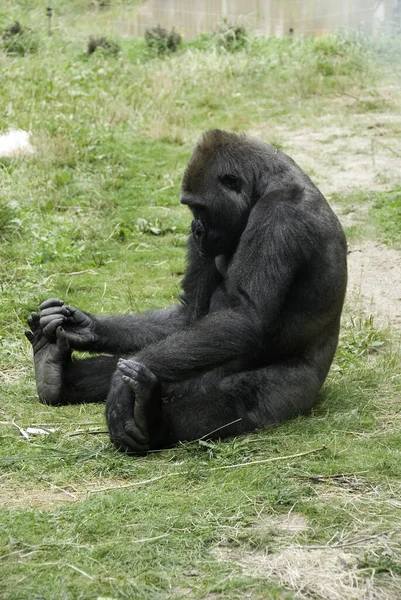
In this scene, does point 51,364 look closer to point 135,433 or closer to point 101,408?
point 101,408

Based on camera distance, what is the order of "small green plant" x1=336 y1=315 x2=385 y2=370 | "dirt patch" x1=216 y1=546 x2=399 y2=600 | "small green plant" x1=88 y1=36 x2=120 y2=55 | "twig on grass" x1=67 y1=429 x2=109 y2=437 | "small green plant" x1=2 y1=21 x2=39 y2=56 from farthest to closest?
"small green plant" x1=88 y1=36 x2=120 y2=55 → "small green plant" x1=2 y1=21 x2=39 y2=56 → "small green plant" x1=336 y1=315 x2=385 y2=370 → "twig on grass" x1=67 y1=429 x2=109 y2=437 → "dirt patch" x1=216 y1=546 x2=399 y2=600

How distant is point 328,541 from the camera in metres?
3.27

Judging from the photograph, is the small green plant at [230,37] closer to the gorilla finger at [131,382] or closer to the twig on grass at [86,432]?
the twig on grass at [86,432]

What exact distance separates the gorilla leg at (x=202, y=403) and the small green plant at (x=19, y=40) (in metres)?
11.4

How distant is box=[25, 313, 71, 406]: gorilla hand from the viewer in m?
4.99

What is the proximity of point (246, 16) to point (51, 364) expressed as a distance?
14.3m

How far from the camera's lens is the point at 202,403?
4445mm

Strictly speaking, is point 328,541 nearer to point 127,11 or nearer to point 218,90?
point 218,90

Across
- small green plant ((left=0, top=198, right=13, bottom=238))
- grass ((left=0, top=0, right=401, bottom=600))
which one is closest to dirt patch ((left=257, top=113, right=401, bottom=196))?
grass ((left=0, top=0, right=401, bottom=600))

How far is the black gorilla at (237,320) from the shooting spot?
14.3 feet

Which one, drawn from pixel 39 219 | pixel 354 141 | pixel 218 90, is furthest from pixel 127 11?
pixel 39 219

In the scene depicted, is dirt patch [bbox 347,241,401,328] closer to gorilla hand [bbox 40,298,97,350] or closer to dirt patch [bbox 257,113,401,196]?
dirt patch [bbox 257,113,401,196]

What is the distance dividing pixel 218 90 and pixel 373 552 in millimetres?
10714

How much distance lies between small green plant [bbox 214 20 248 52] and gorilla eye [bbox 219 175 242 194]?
11880 mm
